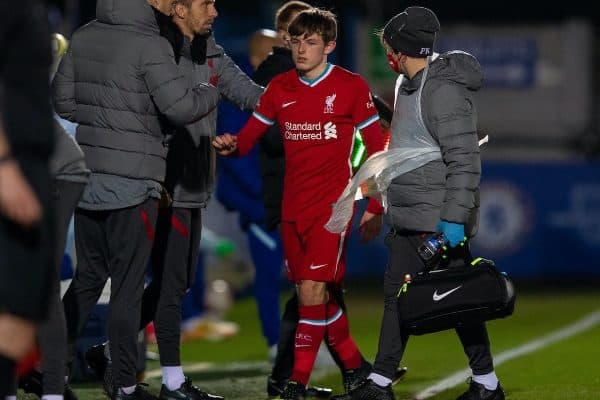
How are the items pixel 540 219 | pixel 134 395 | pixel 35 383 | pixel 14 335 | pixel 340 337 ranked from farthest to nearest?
pixel 540 219
pixel 340 337
pixel 134 395
pixel 35 383
pixel 14 335

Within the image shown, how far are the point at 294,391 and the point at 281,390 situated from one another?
20.6 inches

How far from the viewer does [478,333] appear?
289 inches

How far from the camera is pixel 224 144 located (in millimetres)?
7410

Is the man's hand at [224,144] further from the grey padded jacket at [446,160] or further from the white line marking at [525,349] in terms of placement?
the white line marking at [525,349]

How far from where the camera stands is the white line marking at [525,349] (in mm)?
8336

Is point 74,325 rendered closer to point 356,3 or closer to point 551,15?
point 356,3

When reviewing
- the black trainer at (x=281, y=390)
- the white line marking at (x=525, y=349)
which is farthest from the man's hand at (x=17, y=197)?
the white line marking at (x=525, y=349)

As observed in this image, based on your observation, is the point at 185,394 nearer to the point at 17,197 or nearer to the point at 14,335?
the point at 14,335

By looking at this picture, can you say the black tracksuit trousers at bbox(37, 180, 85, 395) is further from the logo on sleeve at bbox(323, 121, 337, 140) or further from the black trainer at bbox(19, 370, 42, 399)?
the logo on sleeve at bbox(323, 121, 337, 140)

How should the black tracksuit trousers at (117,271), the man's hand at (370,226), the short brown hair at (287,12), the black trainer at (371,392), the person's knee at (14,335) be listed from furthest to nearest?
the short brown hair at (287,12) < the man's hand at (370,226) < the black trainer at (371,392) < the black tracksuit trousers at (117,271) < the person's knee at (14,335)

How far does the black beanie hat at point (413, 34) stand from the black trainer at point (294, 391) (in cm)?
167

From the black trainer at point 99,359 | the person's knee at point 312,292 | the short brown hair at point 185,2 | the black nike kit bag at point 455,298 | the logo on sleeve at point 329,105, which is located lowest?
the black trainer at point 99,359

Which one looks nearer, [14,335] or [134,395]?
[14,335]

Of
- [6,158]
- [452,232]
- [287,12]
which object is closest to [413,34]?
[452,232]
